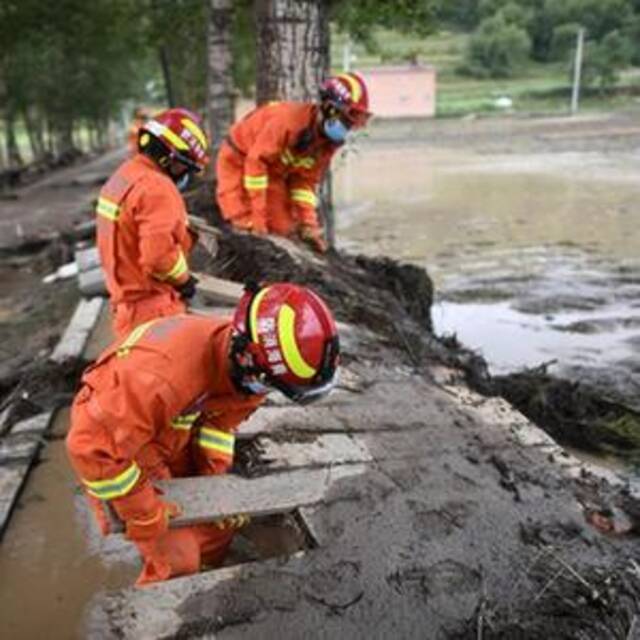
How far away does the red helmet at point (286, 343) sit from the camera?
3352mm

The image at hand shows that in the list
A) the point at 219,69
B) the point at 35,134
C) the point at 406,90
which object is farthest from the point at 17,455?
the point at 406,90

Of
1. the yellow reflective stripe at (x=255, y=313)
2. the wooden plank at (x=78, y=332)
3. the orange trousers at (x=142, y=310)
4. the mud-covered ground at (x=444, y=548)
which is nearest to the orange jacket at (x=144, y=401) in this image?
the yellow reflective stripe at (x=255, y=313)

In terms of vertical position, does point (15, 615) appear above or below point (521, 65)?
above

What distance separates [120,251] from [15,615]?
218cm

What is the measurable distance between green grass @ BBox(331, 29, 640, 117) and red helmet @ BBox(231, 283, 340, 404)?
5760 cm

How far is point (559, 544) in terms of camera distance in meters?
3.82

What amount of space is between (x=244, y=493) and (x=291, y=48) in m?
5.37

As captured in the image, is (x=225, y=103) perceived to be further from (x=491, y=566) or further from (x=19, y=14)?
(x=19, y=14)

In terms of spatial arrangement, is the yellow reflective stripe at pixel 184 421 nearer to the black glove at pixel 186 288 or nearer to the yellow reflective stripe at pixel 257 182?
the black glove at pixel 186 288

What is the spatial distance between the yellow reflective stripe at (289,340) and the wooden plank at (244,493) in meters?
0.84

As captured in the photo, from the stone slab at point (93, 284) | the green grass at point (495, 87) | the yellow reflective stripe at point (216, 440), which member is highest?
the yellow reflective stripe at point (216, 440)

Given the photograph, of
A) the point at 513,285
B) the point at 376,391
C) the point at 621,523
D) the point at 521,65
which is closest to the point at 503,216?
the point at 513,285

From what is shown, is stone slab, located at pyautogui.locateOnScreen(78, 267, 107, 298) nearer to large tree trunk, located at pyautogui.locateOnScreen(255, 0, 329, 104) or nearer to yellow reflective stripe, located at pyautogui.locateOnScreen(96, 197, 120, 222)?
large tree trunk, located at pyautogui.locateOnScreen(255, 0, 329, 104)

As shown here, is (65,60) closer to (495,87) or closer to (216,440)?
(216,440)
